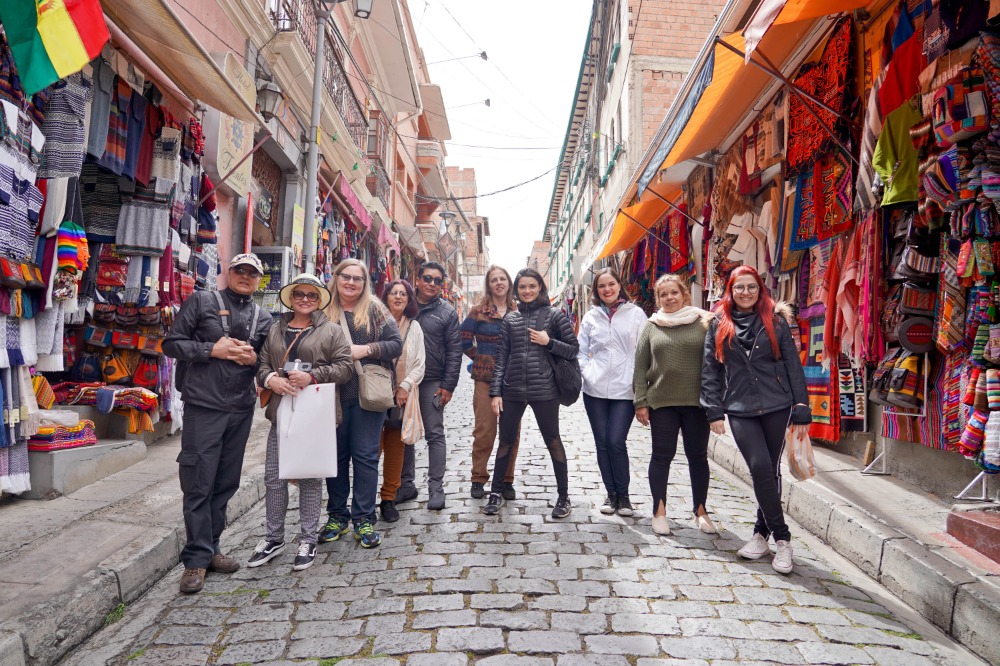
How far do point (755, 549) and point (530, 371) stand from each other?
188 cm

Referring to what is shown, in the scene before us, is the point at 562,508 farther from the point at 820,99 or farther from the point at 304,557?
the point at 820,99

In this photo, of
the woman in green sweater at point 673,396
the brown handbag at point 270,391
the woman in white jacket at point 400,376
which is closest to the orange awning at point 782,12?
the woman in green sweater at point 673,396

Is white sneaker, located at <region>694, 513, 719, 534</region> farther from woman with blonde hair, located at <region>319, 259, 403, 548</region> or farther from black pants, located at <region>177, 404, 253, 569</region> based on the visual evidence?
black pants, located at <region>177, 404, 253, 569</region>

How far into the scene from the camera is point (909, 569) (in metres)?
3.20

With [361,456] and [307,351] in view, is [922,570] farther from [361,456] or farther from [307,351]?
[307,351]

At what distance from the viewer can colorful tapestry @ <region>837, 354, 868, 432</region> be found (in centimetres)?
539

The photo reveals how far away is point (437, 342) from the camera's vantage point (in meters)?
4.90

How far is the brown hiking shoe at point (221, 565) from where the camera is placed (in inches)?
135

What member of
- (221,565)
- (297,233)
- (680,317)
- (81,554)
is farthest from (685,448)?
(297,233)

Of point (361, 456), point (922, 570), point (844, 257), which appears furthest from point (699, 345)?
point (361, 456)

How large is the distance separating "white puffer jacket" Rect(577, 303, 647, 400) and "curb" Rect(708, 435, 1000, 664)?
1529 mm

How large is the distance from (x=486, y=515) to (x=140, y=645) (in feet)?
7.68

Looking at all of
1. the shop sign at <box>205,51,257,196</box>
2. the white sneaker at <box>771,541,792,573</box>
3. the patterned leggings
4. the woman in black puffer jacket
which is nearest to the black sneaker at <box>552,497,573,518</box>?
the woman in black puffer jacket

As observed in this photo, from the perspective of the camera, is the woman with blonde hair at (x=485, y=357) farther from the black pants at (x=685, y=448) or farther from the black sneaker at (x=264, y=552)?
the black sneaker at (x=264, y=552)
